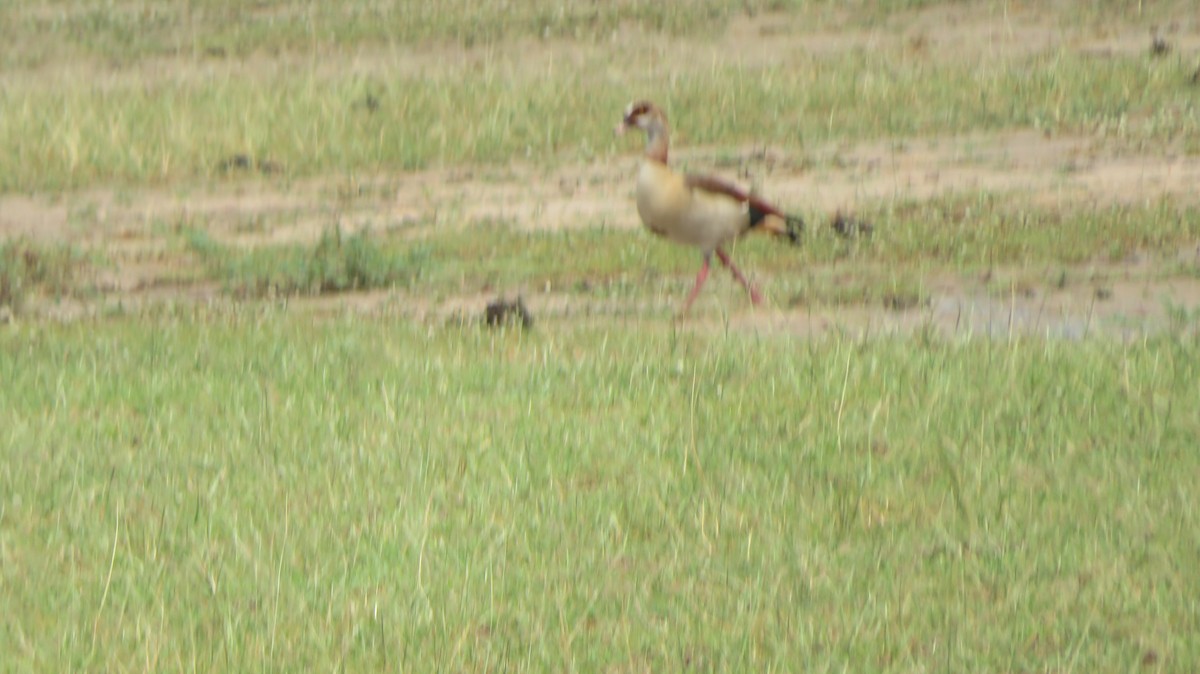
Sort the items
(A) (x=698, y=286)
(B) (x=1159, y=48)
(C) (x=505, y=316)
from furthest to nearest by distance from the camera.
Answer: (B) (x=1159, y=48)
(A) (x=698, y=286)
(C) (x=505, y=316)

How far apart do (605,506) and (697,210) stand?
3938mm

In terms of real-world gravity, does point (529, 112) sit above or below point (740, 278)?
below

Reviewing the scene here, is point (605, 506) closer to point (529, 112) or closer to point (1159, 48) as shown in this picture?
point (529, 112)

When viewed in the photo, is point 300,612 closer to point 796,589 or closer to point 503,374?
point 796,589

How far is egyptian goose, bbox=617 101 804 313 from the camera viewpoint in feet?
32.4

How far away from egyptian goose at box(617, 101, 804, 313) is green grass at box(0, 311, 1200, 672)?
148 cm

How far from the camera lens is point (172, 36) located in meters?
20.0

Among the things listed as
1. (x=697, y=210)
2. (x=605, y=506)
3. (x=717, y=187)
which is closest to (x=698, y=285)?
(x=697, y=210)

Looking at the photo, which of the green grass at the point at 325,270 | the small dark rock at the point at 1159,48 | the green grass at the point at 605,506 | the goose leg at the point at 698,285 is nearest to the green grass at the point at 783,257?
the green grass at the point at 325,270

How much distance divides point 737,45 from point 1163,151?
5681 millimetres

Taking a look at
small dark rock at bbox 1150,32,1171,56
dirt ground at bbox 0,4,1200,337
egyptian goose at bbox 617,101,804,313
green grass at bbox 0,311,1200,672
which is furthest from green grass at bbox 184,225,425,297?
small dark rock at bbox 1150,32,1171,56

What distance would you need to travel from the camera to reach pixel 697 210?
32.4 ft

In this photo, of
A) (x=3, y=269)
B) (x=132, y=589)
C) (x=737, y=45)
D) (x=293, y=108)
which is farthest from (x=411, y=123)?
(x=132, y=589)

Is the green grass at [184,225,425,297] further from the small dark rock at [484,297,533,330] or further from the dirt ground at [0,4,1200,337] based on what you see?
the small dark rock at [484,297,533,330]
